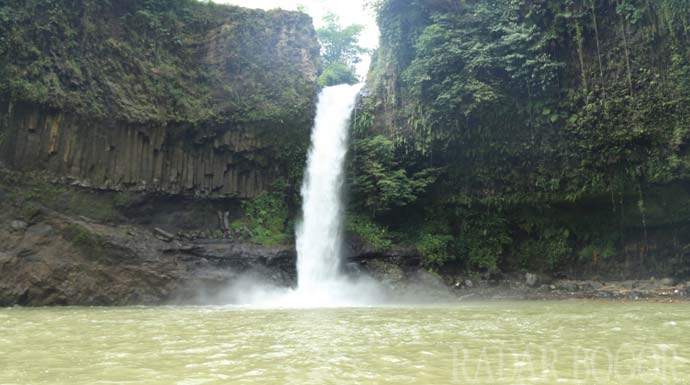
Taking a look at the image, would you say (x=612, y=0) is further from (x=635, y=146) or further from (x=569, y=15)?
(x=635, y=146)

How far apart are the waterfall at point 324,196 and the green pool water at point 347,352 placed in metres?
8.31

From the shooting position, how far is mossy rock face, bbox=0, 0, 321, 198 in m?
14.9

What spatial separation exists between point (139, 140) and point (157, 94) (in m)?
1.77

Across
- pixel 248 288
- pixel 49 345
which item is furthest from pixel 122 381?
pixel 248 288

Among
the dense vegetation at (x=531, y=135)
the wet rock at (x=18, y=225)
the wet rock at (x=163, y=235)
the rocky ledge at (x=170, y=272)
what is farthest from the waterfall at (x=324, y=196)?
the wet rock at (x=18, y=225)

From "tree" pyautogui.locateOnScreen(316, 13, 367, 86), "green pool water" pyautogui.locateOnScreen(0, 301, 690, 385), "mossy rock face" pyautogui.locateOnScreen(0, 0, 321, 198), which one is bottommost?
"green pool water" pyautogui.locateOnScreen(0, 301, 690, 385)

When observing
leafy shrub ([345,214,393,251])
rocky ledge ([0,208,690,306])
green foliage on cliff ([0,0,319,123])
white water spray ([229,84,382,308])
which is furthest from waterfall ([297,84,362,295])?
green foliage on cliff ([0,0,319,123])

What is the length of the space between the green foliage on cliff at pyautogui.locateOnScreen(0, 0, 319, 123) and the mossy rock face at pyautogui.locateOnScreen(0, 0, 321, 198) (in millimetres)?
39

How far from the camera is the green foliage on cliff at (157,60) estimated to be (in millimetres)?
14961

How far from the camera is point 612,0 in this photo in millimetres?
16703

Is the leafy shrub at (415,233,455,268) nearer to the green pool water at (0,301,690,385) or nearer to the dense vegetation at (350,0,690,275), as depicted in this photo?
the dense vegetation at (350,0,690,275)

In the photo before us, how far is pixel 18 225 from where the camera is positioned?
538 inches

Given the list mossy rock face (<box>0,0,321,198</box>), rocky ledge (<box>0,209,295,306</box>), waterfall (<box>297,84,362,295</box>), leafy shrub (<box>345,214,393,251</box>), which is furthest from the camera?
leafy shrub (<box>345,214,393,251</box>)

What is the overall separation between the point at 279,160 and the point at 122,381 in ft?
50.0
